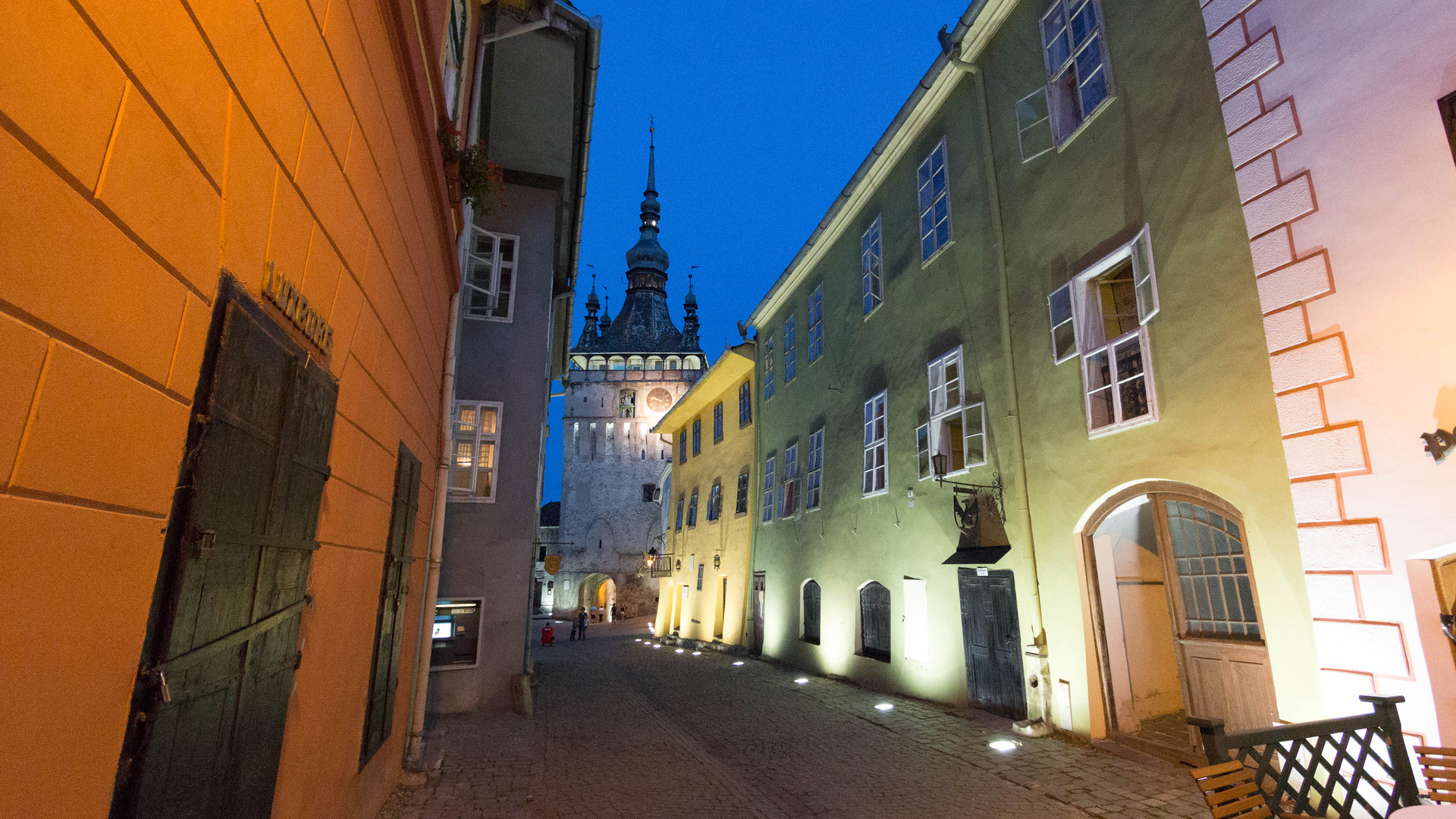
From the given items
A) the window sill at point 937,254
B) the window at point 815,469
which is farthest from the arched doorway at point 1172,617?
the window at point 815,469

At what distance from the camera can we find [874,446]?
13117mm

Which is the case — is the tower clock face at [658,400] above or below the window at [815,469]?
above

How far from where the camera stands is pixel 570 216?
14.5 meters

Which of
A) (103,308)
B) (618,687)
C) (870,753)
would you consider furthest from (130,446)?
(618,687)

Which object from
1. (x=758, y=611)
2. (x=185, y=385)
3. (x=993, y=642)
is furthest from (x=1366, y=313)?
(x=758, y=611)

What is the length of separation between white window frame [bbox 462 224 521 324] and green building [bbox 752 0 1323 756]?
687 centimetres

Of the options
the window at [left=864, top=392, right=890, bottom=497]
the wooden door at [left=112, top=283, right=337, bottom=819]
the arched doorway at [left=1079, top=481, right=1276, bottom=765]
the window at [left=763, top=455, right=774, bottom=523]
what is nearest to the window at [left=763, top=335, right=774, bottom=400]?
the window at [left=763, top=455, right=774, bottom=523]

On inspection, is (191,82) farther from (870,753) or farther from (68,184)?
(870,753)

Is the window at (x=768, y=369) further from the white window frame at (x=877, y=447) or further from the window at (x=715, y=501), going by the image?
the white window frame at (x=877, y=447)

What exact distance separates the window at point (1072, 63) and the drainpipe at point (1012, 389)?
1278 millimetres

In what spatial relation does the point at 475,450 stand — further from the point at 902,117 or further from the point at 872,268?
the point at 902,117

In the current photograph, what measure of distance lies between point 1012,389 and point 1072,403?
3.64 ft

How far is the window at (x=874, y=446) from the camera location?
505 inches

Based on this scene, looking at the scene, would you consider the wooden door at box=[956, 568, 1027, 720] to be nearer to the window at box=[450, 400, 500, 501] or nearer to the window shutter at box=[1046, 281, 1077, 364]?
the window shutter at box=[1046, 281, 1077, 364]
